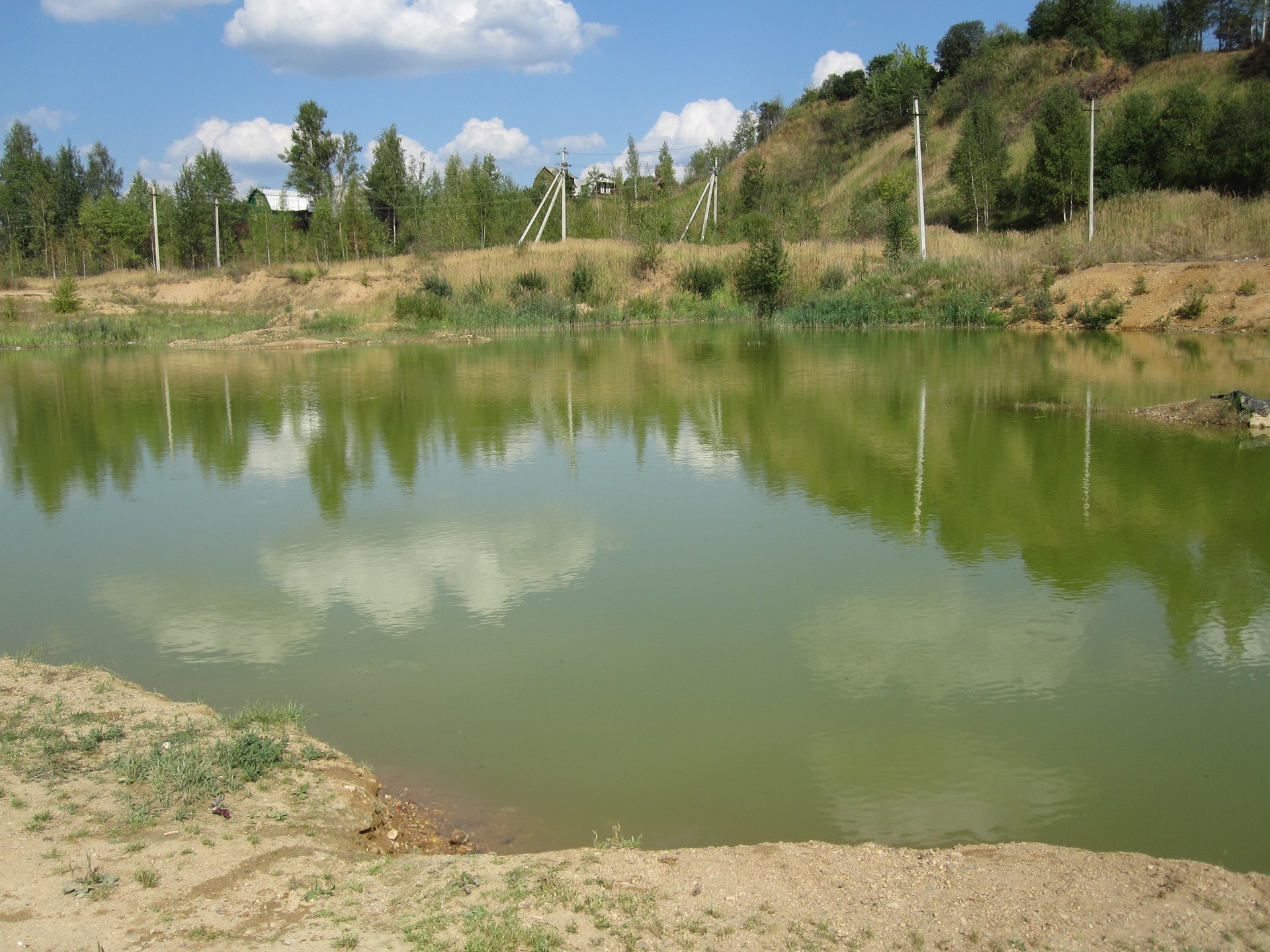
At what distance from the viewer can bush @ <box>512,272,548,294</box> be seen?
3672 cm

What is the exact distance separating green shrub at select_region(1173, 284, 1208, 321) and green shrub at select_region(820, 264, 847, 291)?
11.8 metres

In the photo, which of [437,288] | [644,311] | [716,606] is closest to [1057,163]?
[644,311]

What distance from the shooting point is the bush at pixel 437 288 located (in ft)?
116

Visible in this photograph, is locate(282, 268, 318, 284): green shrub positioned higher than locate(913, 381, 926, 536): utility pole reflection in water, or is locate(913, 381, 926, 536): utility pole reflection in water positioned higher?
locate(282, 268, 318, 284): green shrub

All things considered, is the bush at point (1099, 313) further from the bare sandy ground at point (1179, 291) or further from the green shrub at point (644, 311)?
the green shrub at point (644, 311)

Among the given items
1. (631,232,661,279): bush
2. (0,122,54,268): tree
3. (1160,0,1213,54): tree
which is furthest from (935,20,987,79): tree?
(0,122,54,268): tree

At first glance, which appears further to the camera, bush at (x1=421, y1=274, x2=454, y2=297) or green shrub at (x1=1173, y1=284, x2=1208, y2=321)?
bush at (x1=421, y1=274, x2=454, y2=297)

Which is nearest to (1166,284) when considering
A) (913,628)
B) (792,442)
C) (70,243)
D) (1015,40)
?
(792,442)

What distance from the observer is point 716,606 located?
6332 millimetres

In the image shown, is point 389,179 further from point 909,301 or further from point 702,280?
point 909,301

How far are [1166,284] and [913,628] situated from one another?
80.3 ft

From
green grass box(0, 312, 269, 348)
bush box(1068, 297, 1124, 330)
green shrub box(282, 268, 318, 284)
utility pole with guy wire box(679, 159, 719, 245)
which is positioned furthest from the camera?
utility pole with guy wire box(679, 159, 719, 245)

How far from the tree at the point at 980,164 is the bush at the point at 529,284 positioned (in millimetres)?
19502

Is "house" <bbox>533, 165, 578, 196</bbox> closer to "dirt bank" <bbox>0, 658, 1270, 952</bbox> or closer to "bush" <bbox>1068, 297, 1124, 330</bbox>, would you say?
"bush" <bbox>1068, 297, 1124, 330</bbox>
